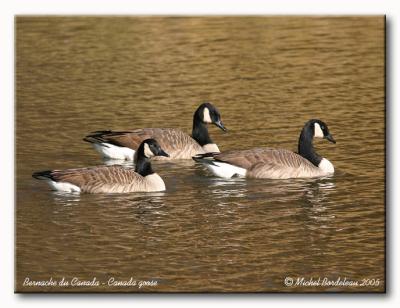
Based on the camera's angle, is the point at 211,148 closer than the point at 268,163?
No

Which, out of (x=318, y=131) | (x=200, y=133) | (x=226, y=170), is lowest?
(x=226, y=170)

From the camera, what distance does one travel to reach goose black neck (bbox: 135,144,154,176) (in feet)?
64.4

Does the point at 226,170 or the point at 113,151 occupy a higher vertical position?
the point at 113,151

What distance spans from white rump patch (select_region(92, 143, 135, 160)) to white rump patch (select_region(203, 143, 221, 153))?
1.21 m

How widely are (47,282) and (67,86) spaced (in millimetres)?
4936

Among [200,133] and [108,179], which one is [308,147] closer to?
[200,133]

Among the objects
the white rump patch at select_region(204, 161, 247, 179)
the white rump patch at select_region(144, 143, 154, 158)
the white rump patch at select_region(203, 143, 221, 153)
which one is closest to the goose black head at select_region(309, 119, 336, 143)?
the white rump patch at select_region(204, 161, 247, 179)

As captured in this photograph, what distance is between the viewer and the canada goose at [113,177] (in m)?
18.8

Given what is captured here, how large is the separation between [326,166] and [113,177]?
2.93 meters

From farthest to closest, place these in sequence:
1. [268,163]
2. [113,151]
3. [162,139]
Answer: [162,139] < [113,151] < [268,163]

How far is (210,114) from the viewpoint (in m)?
21.3

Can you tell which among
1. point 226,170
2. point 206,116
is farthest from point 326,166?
point 206,116

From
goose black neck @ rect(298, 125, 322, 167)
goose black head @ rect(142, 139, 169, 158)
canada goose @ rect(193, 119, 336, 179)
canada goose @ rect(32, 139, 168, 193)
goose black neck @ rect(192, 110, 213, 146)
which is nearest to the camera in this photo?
canada goose @ rect(32, 139, 168, 193)

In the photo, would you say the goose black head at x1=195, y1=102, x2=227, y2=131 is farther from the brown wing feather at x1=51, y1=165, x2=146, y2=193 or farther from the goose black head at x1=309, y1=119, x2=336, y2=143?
the brown wing feather at x1=51, y1=165, x2=146, y2=193
